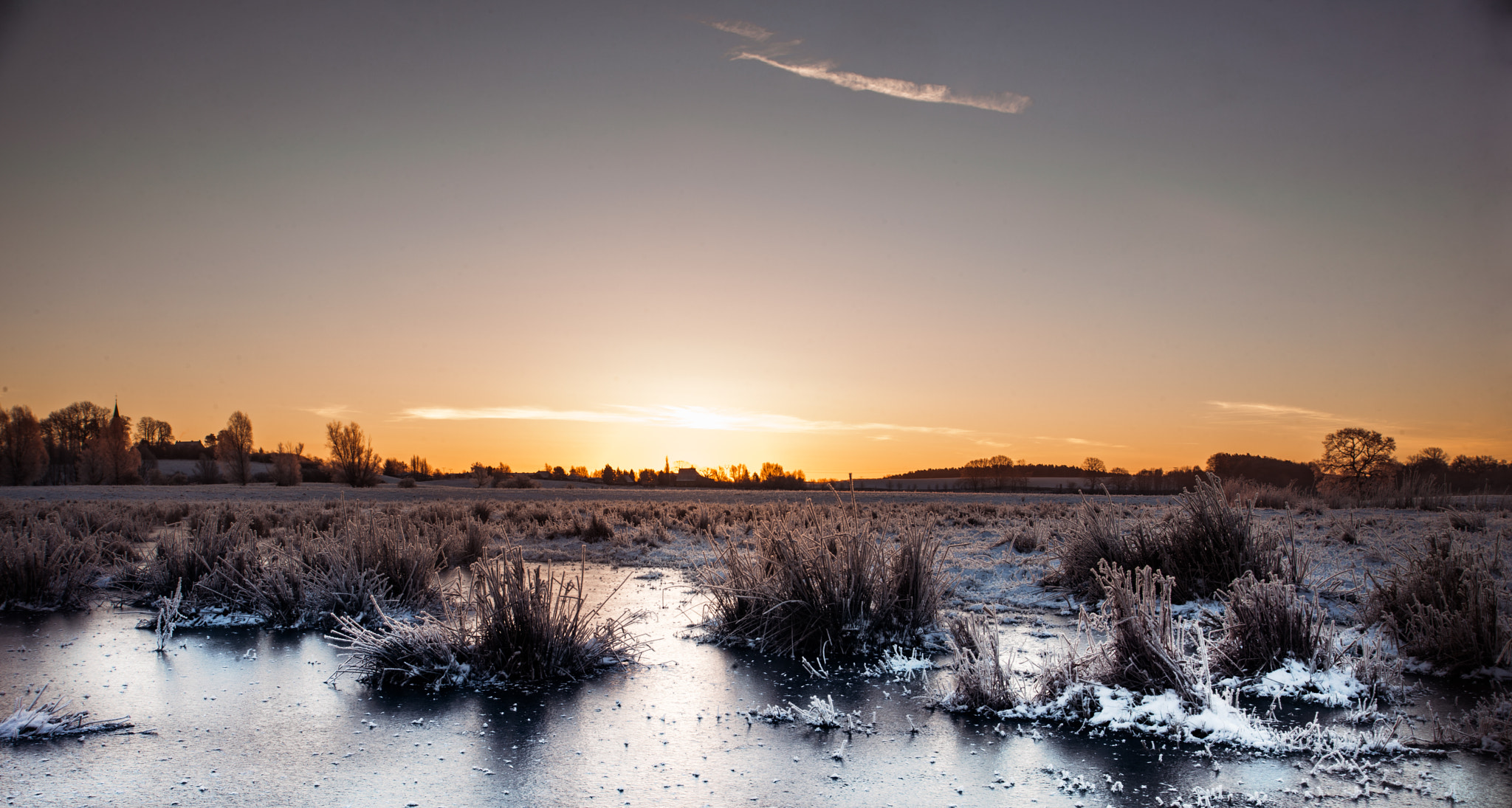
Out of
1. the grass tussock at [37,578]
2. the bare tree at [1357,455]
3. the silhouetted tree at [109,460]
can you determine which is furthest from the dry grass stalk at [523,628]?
the silhouetted tree at [109,460]

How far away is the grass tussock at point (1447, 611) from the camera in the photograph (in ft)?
17.8

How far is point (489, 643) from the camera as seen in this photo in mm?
5754

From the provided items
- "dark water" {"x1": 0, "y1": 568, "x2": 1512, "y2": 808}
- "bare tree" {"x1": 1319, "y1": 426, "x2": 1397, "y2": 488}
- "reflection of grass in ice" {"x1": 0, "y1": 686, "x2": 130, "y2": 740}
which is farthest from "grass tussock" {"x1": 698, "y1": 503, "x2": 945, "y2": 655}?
"bare tree" {"x1": 1319, "y1": 426, "x2": 1397, "y2": 488}

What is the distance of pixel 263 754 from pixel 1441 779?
5.71 m

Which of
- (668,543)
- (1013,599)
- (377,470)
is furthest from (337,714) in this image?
(377,470)

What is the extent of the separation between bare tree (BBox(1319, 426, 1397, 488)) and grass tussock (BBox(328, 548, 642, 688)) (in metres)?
39.5

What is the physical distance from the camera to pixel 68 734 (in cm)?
432

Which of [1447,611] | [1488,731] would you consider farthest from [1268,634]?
[1447,611]

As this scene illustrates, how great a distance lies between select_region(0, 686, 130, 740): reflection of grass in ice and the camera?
14.0ft

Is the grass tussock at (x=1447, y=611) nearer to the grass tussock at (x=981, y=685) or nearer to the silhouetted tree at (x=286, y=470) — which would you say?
the grass tussock at (x=981, y=685)

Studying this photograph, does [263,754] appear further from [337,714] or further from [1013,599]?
[1013,599]

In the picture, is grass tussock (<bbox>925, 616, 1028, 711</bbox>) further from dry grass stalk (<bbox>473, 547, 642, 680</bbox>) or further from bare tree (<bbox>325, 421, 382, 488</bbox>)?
bare tree (<bbox>325, 421, 382, 488</bbox>)

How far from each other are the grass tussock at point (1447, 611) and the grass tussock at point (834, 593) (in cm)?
352

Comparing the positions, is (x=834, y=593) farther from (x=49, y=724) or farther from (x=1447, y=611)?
(x=49, y=724)
